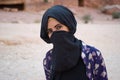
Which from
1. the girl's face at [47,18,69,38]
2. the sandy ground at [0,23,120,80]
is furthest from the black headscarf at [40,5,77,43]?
the sandy ground at [0,23,120,80]

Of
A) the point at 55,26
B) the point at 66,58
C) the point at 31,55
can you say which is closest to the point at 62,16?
the point at 55,26

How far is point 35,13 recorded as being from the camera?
26.8m

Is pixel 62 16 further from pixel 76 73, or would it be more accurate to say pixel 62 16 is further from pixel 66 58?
pixel 76 73

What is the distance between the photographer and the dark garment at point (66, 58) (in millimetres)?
2738

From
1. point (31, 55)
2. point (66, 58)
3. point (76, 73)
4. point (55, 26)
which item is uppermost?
point (55, 26)

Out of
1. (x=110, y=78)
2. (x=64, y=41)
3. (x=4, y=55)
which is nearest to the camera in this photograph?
(x=64, y=41)

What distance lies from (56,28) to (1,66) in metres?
5.39

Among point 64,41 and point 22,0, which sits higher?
point 64,41

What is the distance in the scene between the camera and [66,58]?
2746 millimetres

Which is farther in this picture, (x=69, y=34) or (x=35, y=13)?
(x=35, y=13)

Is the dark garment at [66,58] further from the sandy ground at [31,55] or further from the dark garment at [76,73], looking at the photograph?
the sandy ground at [31,55]

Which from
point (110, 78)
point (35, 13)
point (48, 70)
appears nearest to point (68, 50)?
point (48, 70)

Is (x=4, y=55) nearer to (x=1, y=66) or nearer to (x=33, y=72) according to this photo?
(x=1, y=66)

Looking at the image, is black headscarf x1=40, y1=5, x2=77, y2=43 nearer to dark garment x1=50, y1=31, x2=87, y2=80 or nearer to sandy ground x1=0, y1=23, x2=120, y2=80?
dark garment x1=50, y1=31, x2=87, y2=80
